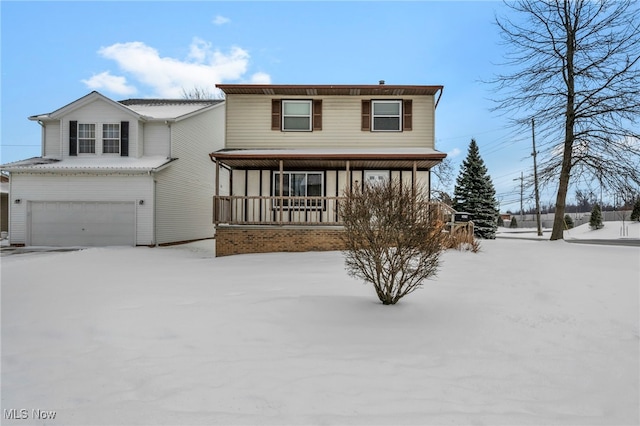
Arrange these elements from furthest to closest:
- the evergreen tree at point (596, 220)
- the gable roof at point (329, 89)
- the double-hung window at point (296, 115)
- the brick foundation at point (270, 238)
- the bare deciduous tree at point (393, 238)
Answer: the evergreen tree at point (596, 220) → the double-hung window at point (296, 115) → the gable roof at point (329, 89) → the brick foundation at point (270, 238) → the bare deciduous tree at point (393, 238)

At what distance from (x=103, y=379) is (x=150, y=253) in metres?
10.3

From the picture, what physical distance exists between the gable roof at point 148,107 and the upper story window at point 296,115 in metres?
5.15

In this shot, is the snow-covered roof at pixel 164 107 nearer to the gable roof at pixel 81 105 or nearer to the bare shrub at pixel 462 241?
the gable roof at pixel 81 105

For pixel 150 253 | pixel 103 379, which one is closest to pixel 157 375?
pixel 103 379

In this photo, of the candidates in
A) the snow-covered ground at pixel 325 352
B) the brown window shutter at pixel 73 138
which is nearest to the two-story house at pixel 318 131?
the brown window shutter at pixel 73 138

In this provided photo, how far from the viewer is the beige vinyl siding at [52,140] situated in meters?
16.3

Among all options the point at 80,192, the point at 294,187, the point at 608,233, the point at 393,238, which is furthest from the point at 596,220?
the point at 80,192

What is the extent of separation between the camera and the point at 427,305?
17.2 ft

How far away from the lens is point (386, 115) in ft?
47.8

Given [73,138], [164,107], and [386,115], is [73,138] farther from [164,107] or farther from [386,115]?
[386,115]

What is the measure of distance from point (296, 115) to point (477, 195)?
18.4 metres

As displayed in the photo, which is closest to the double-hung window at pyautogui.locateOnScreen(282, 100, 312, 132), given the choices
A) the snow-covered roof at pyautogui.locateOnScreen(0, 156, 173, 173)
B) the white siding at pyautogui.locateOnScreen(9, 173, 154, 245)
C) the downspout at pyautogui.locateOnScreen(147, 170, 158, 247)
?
the snow-covered roof at pyautogui.locateOnScreen(0, 156, 173, 173)

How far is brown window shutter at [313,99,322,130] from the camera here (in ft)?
47.8

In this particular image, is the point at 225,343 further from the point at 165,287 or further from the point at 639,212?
the point at 639,212
